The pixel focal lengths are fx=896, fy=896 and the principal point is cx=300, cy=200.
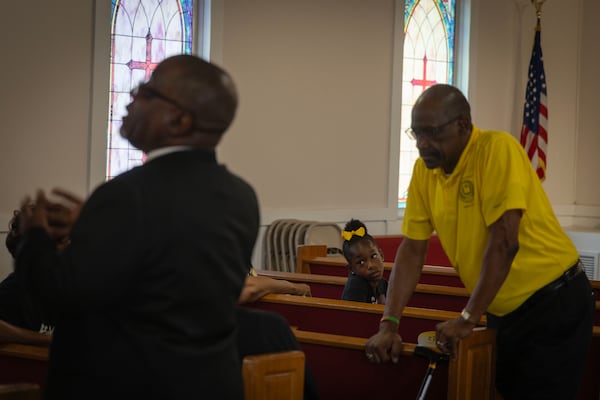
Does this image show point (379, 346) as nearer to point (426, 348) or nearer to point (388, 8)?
point (426, 348)

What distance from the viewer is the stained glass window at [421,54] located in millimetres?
8789

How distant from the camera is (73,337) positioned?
1675 mm

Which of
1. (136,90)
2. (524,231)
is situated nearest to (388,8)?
(524,231)

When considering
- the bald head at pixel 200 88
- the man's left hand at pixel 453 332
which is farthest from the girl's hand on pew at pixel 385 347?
the bald head at pixel 200 88

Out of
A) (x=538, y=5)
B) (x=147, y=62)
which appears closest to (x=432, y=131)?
(x=147, y=62)

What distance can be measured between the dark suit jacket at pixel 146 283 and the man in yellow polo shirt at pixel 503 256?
1118mm

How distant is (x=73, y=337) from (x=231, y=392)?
0.32 metres

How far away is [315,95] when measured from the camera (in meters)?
7.92

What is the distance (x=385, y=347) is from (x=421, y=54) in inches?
254

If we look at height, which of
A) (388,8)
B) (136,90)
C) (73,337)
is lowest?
(73,337)

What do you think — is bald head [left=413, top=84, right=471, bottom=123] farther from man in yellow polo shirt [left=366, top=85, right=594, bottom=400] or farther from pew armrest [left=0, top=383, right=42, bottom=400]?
pew armrest [left=0, top=383, right=42, bottom=400]

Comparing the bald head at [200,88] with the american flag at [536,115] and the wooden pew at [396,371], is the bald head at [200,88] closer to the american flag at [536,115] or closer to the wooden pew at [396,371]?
the wooden pew at [396,371]

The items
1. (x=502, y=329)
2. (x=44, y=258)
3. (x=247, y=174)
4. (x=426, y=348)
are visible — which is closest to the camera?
(x=44, y=258)

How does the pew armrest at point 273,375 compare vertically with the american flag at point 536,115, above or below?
below
